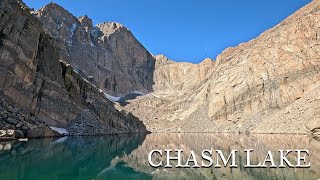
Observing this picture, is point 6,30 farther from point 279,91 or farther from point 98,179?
point 279,91

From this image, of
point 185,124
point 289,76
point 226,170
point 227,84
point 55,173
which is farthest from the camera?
point 185,124

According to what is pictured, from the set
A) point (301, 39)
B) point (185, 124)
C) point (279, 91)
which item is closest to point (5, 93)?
point (279, 91)

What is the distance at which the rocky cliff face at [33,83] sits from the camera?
48.5 meters

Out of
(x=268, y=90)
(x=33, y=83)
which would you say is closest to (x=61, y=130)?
(x=33, y=83)

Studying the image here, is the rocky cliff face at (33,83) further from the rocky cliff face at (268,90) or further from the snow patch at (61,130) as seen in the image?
the rocky cliff face at (268,90)

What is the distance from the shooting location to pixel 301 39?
348 feet

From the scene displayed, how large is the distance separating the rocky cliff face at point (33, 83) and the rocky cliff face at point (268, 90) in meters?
46.6

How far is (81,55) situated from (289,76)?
12260cm

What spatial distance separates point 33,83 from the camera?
57031 mm

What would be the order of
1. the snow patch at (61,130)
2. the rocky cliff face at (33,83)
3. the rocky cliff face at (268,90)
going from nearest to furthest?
the rocky cliff face at (33,83) → the snow patch at (61,130) → the rocky cliff face at (268,90)

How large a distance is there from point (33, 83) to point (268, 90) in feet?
246

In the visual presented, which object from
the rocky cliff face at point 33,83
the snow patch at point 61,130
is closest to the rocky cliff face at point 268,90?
the rocky cliff face at point 33,83

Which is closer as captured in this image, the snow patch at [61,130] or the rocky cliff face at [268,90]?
the snow patch at [61,130]

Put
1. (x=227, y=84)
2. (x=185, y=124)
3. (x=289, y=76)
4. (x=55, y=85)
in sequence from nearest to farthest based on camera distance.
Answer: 1. (x=55, y=85)
2. (x=289, y=76)
3. (x=227, y=84)
4. (x=185, y=124)
